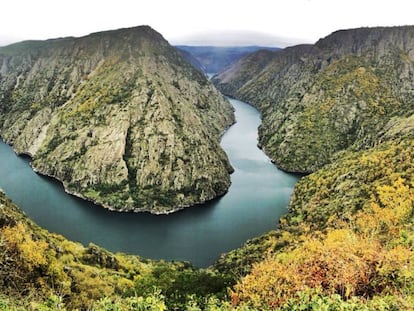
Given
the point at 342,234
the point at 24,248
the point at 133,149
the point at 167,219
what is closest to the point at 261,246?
the point at 342,234

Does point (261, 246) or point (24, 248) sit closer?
point (24, 248)

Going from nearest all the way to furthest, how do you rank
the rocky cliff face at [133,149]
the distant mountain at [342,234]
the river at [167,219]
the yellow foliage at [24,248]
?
the distant mountain at [342,234]
the yellow foliage at [24,248]
the river at [167,219]
the rocky cliff face at [133,149]

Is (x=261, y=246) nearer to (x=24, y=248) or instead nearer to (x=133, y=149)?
(x=24, y=248)

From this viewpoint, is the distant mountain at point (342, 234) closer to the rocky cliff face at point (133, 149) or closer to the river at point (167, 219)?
the river at point (167, 219)

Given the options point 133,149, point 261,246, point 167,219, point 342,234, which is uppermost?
point 342,234

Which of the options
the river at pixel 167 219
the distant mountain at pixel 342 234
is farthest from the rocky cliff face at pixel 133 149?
the distant mountain at pixel 342 234

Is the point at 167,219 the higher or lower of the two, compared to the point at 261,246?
lower

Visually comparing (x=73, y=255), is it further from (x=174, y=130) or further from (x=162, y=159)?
(x=174, y=130)

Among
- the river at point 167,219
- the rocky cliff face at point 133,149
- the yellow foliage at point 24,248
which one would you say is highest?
the yellow foliage at point 24,248

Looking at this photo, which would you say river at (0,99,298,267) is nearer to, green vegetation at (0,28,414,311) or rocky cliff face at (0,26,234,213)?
rocky cliff face at (0,26,234,213)
